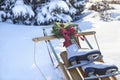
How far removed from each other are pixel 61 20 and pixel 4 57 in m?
2.66

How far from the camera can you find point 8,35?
627 cm

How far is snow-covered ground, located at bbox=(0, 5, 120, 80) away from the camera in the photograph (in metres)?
4.07

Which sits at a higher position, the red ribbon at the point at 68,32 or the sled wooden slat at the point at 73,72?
the red ribbon at the point at 68,32

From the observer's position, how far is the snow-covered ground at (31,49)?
→ 407 centimetres

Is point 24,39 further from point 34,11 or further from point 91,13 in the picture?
point 91,13

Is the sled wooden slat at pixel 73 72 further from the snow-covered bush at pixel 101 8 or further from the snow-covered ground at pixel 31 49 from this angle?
the snow-covered bush at pixel 101 8

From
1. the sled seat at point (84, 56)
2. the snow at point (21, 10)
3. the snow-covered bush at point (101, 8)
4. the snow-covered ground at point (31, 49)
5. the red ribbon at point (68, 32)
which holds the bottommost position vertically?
the snow-covered ground at point (31, 49)

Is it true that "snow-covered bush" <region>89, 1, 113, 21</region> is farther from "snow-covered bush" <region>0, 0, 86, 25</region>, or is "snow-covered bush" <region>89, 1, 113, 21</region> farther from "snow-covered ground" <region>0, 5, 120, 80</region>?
"snow-covered bush" <region>0, 0, 86, 25</region>

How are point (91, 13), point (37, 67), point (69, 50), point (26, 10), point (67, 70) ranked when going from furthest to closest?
point (91, 13)
point (26, 10)
point (37, 67)
point (69, 50)
point (67, 70)

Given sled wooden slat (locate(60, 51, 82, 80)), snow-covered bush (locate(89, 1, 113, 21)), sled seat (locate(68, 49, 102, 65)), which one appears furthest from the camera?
snow-covered bush (locate(89, 1, 113, 21))

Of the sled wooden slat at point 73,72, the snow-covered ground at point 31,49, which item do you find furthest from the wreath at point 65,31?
the snow-covered ground at point 31,49

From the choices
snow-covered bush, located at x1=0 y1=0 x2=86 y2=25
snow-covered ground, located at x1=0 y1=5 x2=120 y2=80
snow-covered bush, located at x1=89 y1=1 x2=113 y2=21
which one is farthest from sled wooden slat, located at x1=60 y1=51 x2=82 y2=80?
snow-covered bush, located at x1=89 y1=1 x2=113 y2=21

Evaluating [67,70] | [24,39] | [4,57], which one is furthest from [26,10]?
[67,70]

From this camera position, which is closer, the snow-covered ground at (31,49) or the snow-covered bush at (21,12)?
the snow-covered ground at (31,49)
